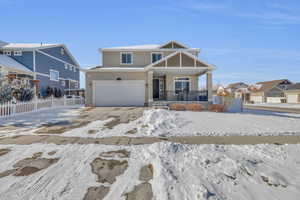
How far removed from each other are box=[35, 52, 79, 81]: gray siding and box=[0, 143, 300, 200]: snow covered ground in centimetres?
1821

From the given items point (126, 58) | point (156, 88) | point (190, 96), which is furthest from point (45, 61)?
point (190, 96)

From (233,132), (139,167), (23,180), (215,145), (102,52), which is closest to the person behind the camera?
(23,180)

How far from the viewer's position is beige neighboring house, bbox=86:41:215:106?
42.5 ft

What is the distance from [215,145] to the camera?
14.3 ft

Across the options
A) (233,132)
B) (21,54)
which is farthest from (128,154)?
(21,54)

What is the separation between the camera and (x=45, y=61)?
19188 millimetres

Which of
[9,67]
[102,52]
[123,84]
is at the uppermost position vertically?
[102,52]

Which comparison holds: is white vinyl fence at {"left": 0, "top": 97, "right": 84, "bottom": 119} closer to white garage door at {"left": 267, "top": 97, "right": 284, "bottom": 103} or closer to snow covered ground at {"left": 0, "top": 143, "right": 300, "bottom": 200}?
snow covered ground at {"left": 0, "top": 143, "right": 300, "bottom": 200}

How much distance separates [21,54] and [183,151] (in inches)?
877

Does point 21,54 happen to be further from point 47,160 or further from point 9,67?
point 47,160

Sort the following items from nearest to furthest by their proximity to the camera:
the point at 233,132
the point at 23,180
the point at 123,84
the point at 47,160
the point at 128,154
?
the point at 23,180, the point at 47,160, the point at 128,154, the point at 233,132, the point at 123,84

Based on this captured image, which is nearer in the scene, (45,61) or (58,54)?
(45,61)

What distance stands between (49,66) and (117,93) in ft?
41.4

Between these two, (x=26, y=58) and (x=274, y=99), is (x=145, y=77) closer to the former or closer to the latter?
(x=26, y=58)
